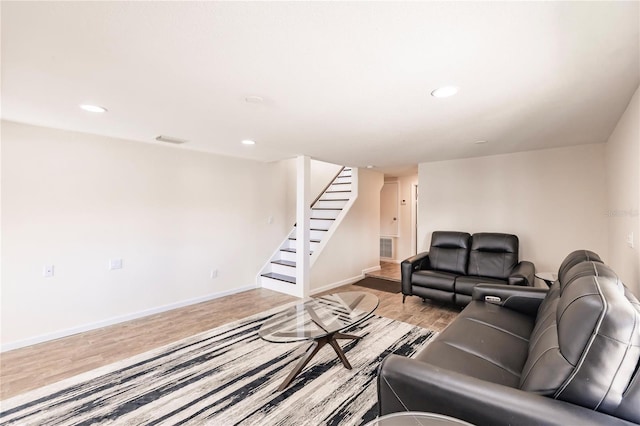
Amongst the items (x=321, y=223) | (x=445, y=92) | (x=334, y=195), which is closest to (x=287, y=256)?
(x=321, y=223)

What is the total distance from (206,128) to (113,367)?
2.29 meters

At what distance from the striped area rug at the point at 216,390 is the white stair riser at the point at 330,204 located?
3147mm

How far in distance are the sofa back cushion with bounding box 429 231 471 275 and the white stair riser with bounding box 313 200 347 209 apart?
6.37 ft

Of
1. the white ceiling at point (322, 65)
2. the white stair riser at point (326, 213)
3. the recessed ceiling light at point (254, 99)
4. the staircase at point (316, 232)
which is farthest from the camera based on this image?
the white stair riser at point (326, 213)

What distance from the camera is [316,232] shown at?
532cm

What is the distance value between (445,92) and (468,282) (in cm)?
239

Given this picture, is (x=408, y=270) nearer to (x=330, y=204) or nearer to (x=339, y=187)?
(x=330, y=204)

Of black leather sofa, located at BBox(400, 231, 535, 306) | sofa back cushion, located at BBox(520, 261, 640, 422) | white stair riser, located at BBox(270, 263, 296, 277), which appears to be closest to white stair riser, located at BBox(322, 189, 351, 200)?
white stair riser, located at BBox(270, 263, 296, 277)

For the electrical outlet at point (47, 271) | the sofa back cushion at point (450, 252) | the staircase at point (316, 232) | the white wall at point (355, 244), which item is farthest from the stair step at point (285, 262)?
the electrical outlet at point (47, 271)

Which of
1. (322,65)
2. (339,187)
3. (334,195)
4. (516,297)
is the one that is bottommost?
(516,297)

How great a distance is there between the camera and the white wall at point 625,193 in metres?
1.98

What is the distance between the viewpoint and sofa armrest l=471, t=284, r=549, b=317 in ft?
7.38

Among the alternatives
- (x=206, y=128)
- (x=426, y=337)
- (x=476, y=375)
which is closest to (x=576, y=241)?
(x=426, y=337)

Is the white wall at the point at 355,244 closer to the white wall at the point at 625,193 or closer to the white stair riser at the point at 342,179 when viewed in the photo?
the white stair riser at the point at 342,179
